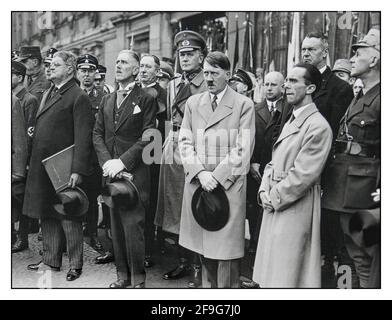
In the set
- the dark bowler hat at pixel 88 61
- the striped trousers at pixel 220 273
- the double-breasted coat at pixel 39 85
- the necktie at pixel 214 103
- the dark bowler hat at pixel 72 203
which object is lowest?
the striped trousers at pixel 220 273

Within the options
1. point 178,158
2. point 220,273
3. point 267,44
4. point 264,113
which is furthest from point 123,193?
point 267,44

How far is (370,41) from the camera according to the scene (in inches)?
160

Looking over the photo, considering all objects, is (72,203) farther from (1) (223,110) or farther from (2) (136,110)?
(1) (223,110)

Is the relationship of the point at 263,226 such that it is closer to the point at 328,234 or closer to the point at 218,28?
the point at 328,234

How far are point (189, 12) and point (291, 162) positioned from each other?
1895 millimetres

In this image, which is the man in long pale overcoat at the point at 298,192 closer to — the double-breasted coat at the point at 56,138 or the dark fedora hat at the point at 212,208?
the dark fedora hat at the point at 212,208

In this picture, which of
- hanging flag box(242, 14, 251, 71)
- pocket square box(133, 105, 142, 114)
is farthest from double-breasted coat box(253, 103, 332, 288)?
hanging flag box(242, 14, 251, 71)

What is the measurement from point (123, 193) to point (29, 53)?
1.79 meters

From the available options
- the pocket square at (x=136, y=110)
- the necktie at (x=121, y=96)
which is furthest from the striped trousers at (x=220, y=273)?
the necktie at (x=121, y=96)

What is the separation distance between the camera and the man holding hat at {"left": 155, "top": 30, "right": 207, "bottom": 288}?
461 cm

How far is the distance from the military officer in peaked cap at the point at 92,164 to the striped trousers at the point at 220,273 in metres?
1.30

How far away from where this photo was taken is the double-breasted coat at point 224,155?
13.6 feet

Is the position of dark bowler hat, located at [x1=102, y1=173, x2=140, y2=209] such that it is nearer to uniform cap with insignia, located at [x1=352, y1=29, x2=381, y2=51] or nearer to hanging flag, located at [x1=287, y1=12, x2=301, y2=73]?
hanging flag, located at [x1=287, y1=12, x2=301, y2=73]

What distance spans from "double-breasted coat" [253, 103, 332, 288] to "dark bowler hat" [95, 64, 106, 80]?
2272 mm
